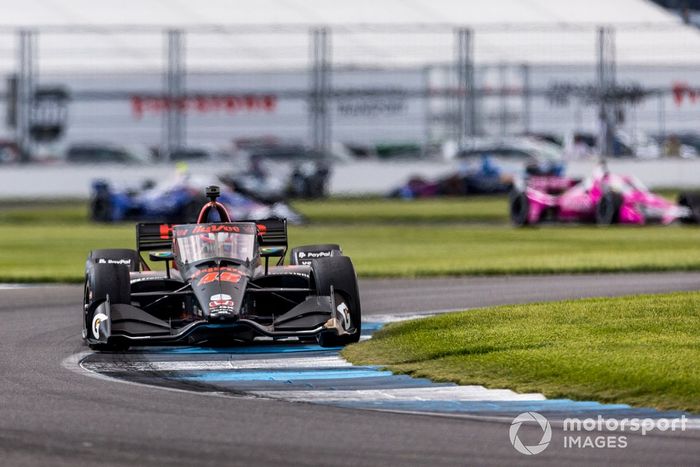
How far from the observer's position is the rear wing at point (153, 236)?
13.0m

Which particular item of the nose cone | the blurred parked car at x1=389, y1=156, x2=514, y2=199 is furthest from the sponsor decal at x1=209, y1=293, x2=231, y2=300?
the blurred parked car at x1=389, y1=156, x2=514, y2=199

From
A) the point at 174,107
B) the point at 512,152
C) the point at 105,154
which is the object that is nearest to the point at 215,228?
the point at 174,107

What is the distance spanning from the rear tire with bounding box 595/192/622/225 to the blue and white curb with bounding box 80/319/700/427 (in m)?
16.5

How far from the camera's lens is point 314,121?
37.3m

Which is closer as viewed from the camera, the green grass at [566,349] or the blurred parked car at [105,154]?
the green grass at [566,349]

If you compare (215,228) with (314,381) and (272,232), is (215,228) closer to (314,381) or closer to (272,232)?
(272,232)

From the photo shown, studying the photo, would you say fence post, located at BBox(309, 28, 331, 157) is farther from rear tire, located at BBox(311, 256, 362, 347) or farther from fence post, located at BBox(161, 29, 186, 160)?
rear tire, located at BBox(311, 256, 362, 347)

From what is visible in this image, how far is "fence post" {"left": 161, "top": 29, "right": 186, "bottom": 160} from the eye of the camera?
37.3 meters

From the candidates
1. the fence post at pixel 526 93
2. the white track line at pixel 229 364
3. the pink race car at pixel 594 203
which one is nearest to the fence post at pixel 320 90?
the fence post at pixel 526 93

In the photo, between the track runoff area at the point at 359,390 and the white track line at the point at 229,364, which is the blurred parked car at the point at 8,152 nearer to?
the track runoff area at the point at 359,390

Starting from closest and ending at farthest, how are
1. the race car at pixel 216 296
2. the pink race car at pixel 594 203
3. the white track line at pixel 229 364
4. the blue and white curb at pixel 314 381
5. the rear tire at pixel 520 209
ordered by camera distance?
the blue and white curb at pixel 314 381, the white track line at pixel 229 364, the race car at pixel 216 296, the pink race car at pixel 594 203, the rear tire at pixel 520 209

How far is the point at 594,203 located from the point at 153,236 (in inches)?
641

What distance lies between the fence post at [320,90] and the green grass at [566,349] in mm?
23655

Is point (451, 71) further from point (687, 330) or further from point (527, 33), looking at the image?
point (687, 330)
